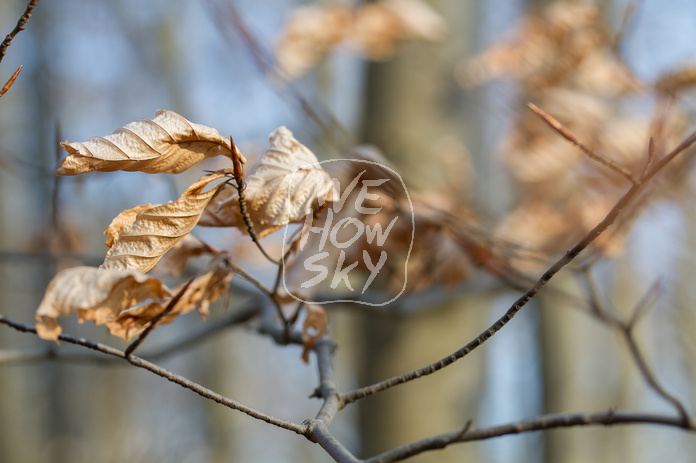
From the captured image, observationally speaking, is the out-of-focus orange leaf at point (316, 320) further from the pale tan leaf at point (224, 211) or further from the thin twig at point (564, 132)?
the thin twig at point (564, 132)

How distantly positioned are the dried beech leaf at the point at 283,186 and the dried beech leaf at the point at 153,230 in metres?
0.05

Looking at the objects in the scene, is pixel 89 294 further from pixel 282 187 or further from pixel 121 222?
pixel 282 187

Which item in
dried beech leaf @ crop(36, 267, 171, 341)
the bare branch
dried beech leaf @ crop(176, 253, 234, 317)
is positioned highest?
dried beech leaf @ crop(176, 253, 234, 317)

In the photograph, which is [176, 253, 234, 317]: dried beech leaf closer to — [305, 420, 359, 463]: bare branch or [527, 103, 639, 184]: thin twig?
[305, 420, 359, 463]: bare branch

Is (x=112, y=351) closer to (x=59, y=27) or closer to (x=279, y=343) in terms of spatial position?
(x=279, y=343)

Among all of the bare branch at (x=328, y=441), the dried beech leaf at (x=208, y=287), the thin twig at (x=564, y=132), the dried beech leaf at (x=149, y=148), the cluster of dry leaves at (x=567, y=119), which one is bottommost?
the bare branch at (x=328, y=441)

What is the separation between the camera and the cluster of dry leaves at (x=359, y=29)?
Result: 188 centimetres

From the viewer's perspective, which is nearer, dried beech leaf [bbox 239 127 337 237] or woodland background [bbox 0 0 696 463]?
dried beech leaf [bbox 239 127 337 237]

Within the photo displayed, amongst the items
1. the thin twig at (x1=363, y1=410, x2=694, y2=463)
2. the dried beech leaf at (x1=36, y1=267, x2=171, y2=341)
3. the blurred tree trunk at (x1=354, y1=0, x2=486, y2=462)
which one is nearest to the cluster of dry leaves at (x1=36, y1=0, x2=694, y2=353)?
the dried beech leaf at (x1=36, y1=267, x2=171, y2=341)

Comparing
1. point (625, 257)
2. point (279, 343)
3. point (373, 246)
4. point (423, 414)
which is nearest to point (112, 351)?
point (279, 343)

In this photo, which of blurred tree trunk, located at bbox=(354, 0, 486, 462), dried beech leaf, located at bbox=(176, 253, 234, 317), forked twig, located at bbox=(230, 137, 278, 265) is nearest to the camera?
forked twig, located at bbox=(230, 137, 278, 265)

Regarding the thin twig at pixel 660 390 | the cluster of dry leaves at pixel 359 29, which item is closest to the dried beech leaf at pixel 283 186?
the thin twig at pixel 660 390

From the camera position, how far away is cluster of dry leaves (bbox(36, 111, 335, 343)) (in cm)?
42

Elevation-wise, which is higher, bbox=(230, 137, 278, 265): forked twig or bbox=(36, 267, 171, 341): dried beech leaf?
bbox=(230, 137, 278, 265): forked twig
